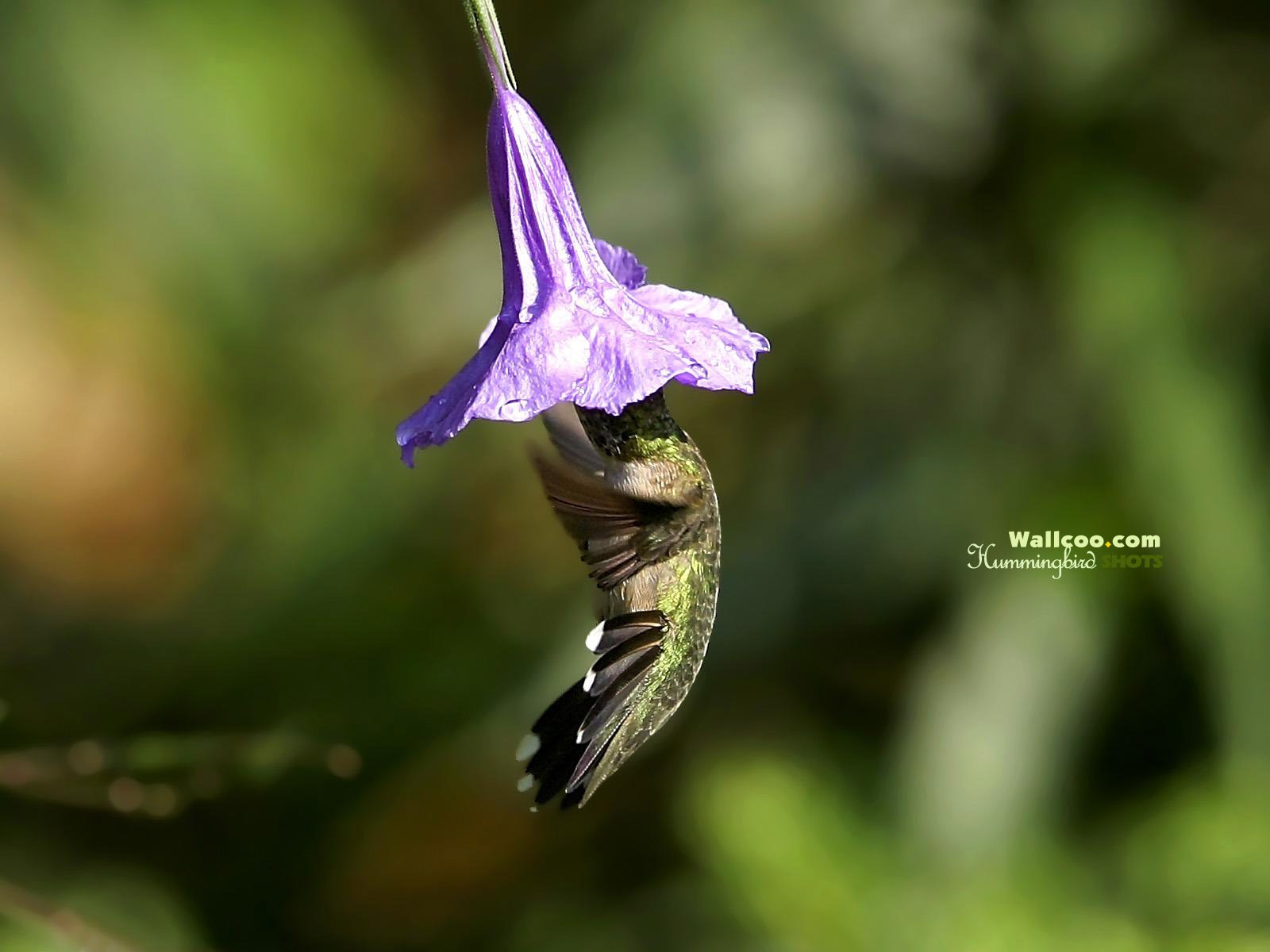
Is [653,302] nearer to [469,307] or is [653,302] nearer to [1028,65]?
[469,307]

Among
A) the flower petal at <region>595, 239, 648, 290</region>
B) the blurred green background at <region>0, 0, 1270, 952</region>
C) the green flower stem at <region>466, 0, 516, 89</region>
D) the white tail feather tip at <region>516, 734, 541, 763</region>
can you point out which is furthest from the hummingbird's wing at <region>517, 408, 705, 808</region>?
the blurred green background at <region>0, 0, 1270, 952</region>

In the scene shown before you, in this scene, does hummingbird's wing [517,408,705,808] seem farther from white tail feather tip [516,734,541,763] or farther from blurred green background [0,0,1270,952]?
blurred green background [0,0,1270,952]

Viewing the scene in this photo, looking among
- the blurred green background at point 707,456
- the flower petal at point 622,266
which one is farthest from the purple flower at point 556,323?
the blurred green background at point 707,456

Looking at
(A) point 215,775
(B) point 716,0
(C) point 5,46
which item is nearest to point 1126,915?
(A) point 215,775

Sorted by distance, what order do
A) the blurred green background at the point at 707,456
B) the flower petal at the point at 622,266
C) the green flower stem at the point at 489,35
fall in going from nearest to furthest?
the green flower stem at the point at 489,35 → the flower petal at the point at 622,266 → the blurred green background at the point at 707,456

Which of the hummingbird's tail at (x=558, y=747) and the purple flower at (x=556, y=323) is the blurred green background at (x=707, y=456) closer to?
the hummingbird's tail at (x=558, y=747)
